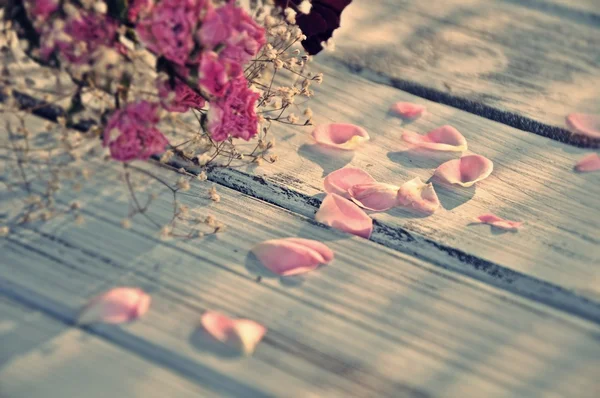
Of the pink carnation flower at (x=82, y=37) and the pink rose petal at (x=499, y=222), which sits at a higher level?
the pink carnation flower at (x=82, y=37)

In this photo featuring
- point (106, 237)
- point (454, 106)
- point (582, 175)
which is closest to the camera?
point (106, 237)

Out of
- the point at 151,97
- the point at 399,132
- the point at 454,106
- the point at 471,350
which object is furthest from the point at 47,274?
the point at 454,106

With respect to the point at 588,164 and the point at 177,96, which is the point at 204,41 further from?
the point at 588,164

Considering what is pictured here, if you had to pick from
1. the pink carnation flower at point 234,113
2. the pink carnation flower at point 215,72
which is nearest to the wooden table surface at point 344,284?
the pink carnation flower at point 234,113

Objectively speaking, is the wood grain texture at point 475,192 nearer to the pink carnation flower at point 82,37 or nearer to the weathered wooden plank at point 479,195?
the weathered wooden plank at point 479,195

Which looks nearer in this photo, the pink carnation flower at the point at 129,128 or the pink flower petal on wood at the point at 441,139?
the pink carnation flower at the point at 129,128

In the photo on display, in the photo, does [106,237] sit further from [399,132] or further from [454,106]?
[454,106]
